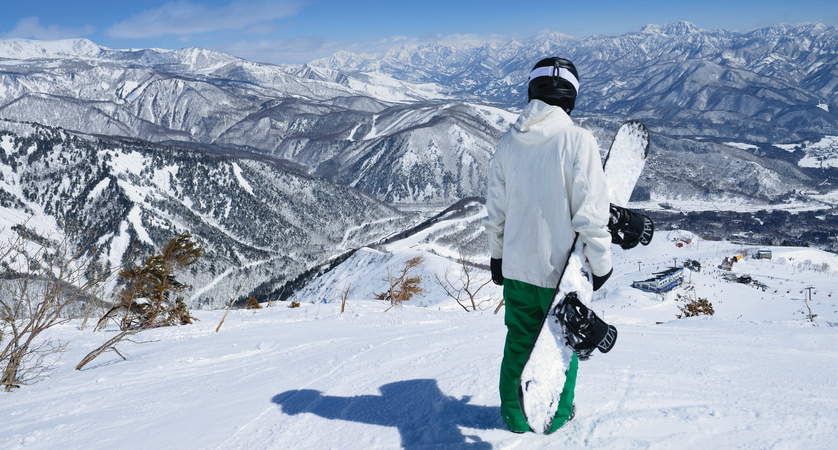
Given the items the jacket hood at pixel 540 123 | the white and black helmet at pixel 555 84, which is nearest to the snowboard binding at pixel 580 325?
the jacket hood at pixel 540 123

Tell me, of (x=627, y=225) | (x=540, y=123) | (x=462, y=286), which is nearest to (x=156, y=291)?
(x=540, y=123)

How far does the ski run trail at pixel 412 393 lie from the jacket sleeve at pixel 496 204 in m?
1.43

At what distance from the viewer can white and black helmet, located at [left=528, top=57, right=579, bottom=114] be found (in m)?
3.02

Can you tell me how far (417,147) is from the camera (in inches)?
7584

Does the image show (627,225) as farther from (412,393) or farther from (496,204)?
(412,393)

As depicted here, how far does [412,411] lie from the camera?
363cm

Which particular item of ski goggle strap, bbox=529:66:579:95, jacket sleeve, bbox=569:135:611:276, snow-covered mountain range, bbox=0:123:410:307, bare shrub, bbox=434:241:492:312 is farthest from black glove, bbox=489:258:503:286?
snow-covered mountain range, bbox=0:123:410:307

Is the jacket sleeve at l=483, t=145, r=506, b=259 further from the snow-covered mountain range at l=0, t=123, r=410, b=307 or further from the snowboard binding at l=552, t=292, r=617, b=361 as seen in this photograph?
the snow-covered mountain range at l=0, t=123, r=410, b=307

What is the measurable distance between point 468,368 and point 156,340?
21.1ft

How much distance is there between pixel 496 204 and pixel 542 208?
412 millimetres

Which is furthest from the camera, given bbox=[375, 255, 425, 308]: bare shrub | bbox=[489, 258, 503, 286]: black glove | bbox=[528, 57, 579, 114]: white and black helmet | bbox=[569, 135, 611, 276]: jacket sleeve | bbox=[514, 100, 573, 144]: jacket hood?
bbox=[375, 255, 425, 308]: bare shrub

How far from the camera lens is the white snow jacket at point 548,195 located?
2766 millimetres

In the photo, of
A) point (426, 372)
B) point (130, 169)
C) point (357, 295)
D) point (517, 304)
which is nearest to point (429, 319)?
point (426, 372)

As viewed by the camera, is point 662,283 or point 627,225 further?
point 662,283
